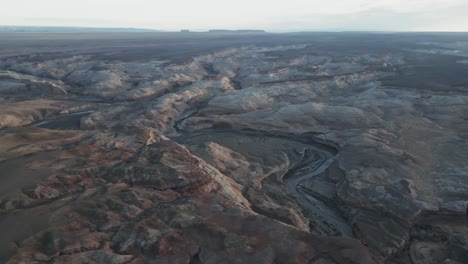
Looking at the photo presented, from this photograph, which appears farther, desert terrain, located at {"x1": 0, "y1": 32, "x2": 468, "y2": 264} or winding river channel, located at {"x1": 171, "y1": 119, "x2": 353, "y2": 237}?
winding river channel, located at {"x1": 171, "y1": 119, "x2": 353, "y2": 237}

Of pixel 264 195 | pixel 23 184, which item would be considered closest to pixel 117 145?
pixel 23 184

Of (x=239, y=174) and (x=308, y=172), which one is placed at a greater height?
(x=239, y=174)

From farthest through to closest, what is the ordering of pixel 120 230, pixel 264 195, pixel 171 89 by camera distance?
pixel 171 89 → pixel 264 195 → pixel 120 230

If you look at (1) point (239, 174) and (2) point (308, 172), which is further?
(2) point (308, 172)

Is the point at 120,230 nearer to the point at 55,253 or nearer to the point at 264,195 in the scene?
the point at 55,253

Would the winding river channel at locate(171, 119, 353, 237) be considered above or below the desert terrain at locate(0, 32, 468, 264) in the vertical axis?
below

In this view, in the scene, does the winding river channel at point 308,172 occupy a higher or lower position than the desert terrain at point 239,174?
lower

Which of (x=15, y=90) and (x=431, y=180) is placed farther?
(x=15, y=90)

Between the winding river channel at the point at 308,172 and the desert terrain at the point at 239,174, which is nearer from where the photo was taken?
the desert terrain at the point at 239,174
